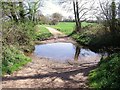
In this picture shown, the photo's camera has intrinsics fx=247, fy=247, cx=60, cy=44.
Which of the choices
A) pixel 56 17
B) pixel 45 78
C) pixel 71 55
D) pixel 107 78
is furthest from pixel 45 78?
pixel 56 17

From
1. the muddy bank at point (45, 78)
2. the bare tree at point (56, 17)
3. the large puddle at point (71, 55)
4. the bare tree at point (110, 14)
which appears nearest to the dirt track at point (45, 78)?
the muddy bank at point (45, 78)

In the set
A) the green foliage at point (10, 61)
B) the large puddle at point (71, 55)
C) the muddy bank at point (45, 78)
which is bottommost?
the large puddle at point (71, 55)

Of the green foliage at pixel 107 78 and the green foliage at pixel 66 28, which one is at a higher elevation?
the green foliage at pixel 107 78

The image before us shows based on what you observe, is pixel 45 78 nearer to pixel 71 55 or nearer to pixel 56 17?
pixel 71 55

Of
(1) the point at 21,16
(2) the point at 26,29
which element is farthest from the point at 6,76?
(1) the point at 21,16

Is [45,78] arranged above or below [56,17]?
above

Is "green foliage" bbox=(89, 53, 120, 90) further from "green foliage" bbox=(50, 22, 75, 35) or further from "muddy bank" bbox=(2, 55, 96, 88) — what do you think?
"green foliage" bbox=(50, 22, 75, 35)

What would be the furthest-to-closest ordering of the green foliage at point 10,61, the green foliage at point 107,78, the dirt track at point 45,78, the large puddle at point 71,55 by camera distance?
the large puddle at point 71,55
the green foliage at point 10,61
the dirt track at point 45,78
the green foliage at point 107,78

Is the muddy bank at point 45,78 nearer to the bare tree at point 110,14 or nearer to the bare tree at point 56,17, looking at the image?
the bare tree at point 110,14

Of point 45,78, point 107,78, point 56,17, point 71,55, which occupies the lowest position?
point 71,55

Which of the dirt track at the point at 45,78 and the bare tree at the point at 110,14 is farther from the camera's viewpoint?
the bare tree at the point at 110,14

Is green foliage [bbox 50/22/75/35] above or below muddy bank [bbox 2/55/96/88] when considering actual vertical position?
below

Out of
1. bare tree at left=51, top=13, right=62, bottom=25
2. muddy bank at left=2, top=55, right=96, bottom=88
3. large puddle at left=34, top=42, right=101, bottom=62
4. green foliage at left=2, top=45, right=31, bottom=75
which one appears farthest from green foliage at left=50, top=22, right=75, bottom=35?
muddy bank at left=2, top=55, right=96, bottom=88

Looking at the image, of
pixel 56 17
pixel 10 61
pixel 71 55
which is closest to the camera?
pixel 10 61
